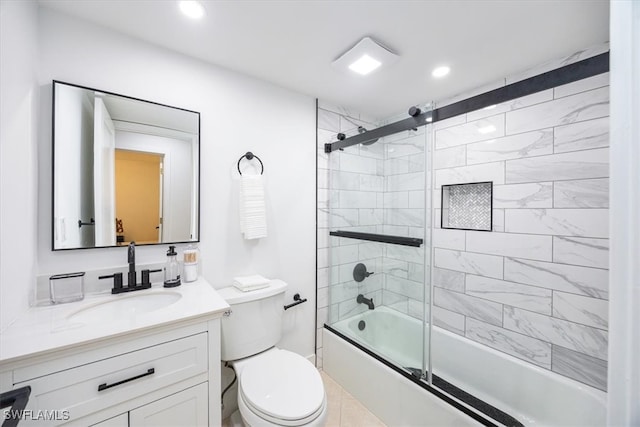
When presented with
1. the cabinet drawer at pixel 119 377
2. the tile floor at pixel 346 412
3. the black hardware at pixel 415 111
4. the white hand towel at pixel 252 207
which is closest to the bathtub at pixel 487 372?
the tile floor at pixel 346 412

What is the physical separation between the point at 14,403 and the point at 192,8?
5.31 ft

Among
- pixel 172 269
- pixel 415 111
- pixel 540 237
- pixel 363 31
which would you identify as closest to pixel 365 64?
pixel 363 31

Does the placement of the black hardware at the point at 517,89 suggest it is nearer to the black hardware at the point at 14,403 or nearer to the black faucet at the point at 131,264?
the black faucet at the point at 131,264

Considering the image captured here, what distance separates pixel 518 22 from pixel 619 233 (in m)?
1.31

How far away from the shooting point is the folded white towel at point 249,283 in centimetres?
157

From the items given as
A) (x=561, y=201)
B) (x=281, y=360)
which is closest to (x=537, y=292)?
(x=561, y=201)

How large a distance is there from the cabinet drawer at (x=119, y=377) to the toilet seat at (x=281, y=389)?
29cm

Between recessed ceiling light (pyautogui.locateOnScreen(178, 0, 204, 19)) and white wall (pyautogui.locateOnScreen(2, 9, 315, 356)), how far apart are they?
37cm

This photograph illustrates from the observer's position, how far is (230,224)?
1712mm

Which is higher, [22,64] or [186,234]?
[22,64]

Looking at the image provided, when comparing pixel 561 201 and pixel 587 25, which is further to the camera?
pixel 561 201

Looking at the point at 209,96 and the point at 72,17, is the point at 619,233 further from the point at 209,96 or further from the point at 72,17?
the point at 72,17

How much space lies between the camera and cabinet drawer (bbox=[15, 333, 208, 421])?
2.69ft

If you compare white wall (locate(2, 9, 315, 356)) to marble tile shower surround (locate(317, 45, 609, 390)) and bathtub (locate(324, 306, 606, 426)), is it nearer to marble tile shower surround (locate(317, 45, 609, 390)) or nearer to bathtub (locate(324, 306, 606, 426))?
marble tile shower surround (locate(317, 45, 609, 390))
